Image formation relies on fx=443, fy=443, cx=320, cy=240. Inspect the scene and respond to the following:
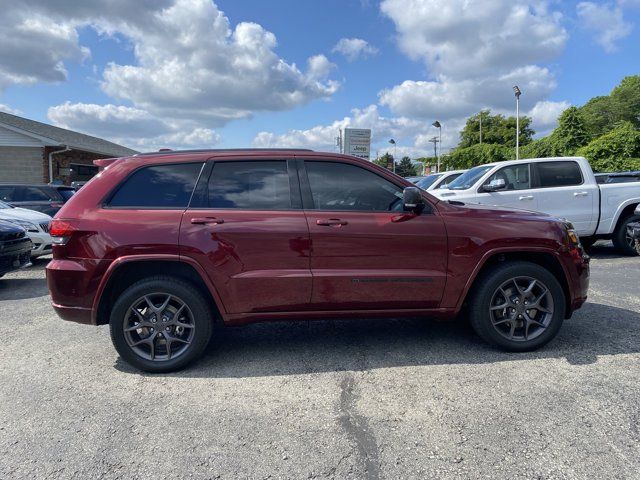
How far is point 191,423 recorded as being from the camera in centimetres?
292

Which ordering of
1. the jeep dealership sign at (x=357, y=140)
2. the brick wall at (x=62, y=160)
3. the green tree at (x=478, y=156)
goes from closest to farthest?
the brick wall at (x=62, y=160)
the jeep dealership sign at (x=357, y=140)
the green tree at (x=478, y=156)

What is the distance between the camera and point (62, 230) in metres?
3.57

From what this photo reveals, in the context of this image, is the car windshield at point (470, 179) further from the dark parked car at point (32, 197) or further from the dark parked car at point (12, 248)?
the dark parked car at point (32, 197)

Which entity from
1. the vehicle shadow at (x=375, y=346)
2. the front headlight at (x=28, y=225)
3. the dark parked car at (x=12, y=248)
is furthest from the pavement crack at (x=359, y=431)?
the front headlight at (x=28, y=225)

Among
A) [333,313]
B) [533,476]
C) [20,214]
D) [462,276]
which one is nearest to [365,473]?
[533,476]

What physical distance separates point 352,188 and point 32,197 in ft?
35.4

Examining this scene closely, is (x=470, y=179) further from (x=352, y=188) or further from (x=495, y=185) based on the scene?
(x=352, y=188)

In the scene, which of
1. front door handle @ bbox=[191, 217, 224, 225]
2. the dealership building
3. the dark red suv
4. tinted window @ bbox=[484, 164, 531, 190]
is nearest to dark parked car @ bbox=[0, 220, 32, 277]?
the dark red suv

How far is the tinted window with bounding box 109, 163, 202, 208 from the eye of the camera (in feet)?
12.1

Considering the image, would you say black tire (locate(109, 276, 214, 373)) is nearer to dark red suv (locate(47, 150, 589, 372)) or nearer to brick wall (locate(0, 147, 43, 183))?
dark red suv (locate(47, 150, 589, 372))

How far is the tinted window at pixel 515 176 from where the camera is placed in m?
8.53

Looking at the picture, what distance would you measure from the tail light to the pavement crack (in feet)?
8.17

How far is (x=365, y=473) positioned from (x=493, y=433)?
896mm

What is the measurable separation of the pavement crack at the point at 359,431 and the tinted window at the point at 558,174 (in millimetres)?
6912
